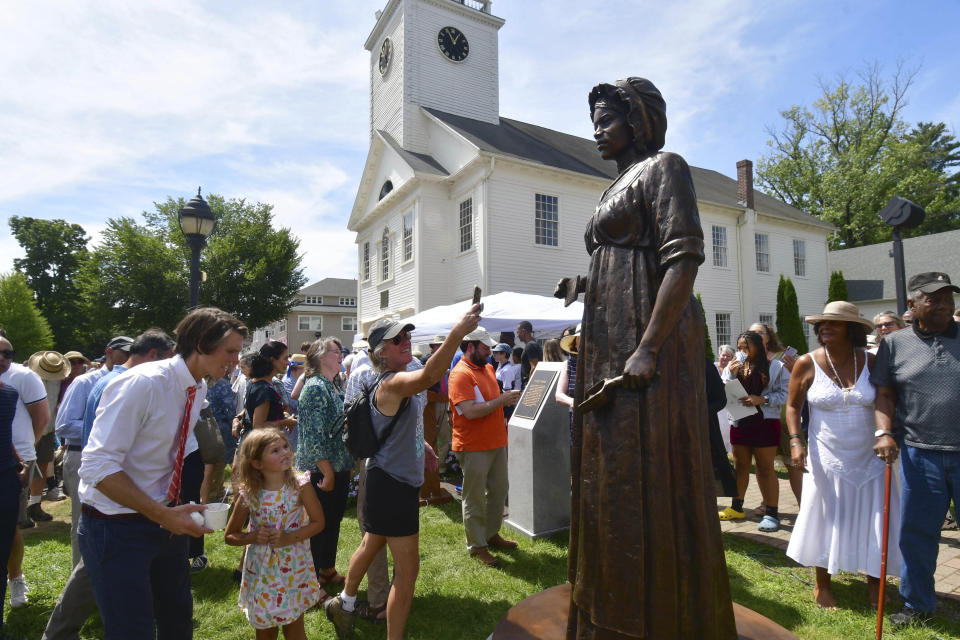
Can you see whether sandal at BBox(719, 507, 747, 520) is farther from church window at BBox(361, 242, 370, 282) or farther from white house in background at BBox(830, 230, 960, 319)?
white house in background at BBox(830, 230, 960, 319)

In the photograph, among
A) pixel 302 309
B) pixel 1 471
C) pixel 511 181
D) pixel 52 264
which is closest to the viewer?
pixel 1 471

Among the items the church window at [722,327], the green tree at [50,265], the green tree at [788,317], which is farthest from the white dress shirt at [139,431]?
the green tree at [50,265]

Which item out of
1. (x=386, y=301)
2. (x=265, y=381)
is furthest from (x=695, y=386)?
(x=386, y=301)

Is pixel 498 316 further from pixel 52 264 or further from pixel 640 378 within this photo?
pixel 52 264

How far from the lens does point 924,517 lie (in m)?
3.74

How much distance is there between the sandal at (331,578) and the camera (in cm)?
474

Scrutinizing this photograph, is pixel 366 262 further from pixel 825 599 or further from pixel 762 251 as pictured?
pixel 825 599

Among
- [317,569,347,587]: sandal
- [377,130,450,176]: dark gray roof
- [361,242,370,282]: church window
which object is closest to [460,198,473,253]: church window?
[377,130,450,176]: dark gray roof

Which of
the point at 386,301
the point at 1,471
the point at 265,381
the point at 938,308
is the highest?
the point at 386,301

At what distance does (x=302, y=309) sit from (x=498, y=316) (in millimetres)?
49126

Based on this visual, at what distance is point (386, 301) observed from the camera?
23.8 metres

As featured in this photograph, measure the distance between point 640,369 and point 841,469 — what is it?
3.05 m

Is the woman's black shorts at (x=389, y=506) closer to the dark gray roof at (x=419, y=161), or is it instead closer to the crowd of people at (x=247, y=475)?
the crowd of people at (x=247, y=475)

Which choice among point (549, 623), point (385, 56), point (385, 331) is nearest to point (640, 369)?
point (549, 623)
